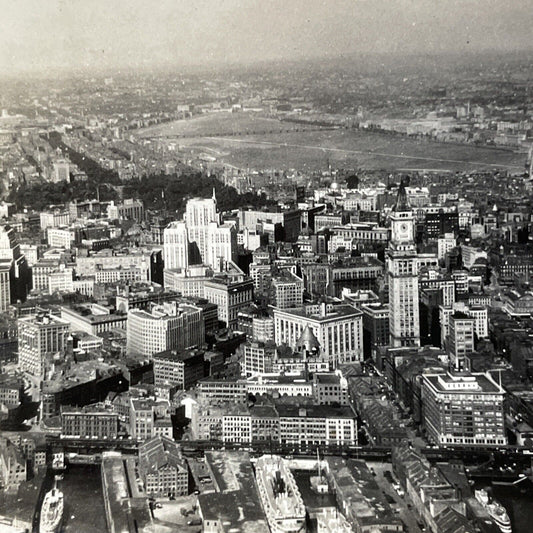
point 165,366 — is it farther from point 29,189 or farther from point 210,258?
point 29,189

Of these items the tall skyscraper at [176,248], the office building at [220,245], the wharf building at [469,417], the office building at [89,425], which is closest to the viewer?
the wharf building at [469,417]

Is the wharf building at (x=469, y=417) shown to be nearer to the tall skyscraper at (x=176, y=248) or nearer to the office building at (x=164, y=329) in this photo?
the office building at (x=164, y=329)

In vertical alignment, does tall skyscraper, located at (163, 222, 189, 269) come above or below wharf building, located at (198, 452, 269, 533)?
above

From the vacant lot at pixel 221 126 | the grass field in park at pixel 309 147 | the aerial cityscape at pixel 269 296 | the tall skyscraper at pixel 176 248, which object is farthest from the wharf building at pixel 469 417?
the vacant lot at pixel 221 126

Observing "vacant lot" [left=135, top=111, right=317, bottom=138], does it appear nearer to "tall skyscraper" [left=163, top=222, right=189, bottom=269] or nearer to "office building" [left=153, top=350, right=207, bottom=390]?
"tall skyscraper" [left=163, top=222, right=189, bottom=269]

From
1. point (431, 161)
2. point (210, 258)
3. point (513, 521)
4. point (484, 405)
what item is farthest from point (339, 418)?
point (431, 161)

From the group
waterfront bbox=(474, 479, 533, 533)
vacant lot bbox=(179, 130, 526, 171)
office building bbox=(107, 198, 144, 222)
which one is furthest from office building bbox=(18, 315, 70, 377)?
vacant lot bbox=(179, 130, 526, 171)

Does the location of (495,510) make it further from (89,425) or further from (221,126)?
(221,126)
